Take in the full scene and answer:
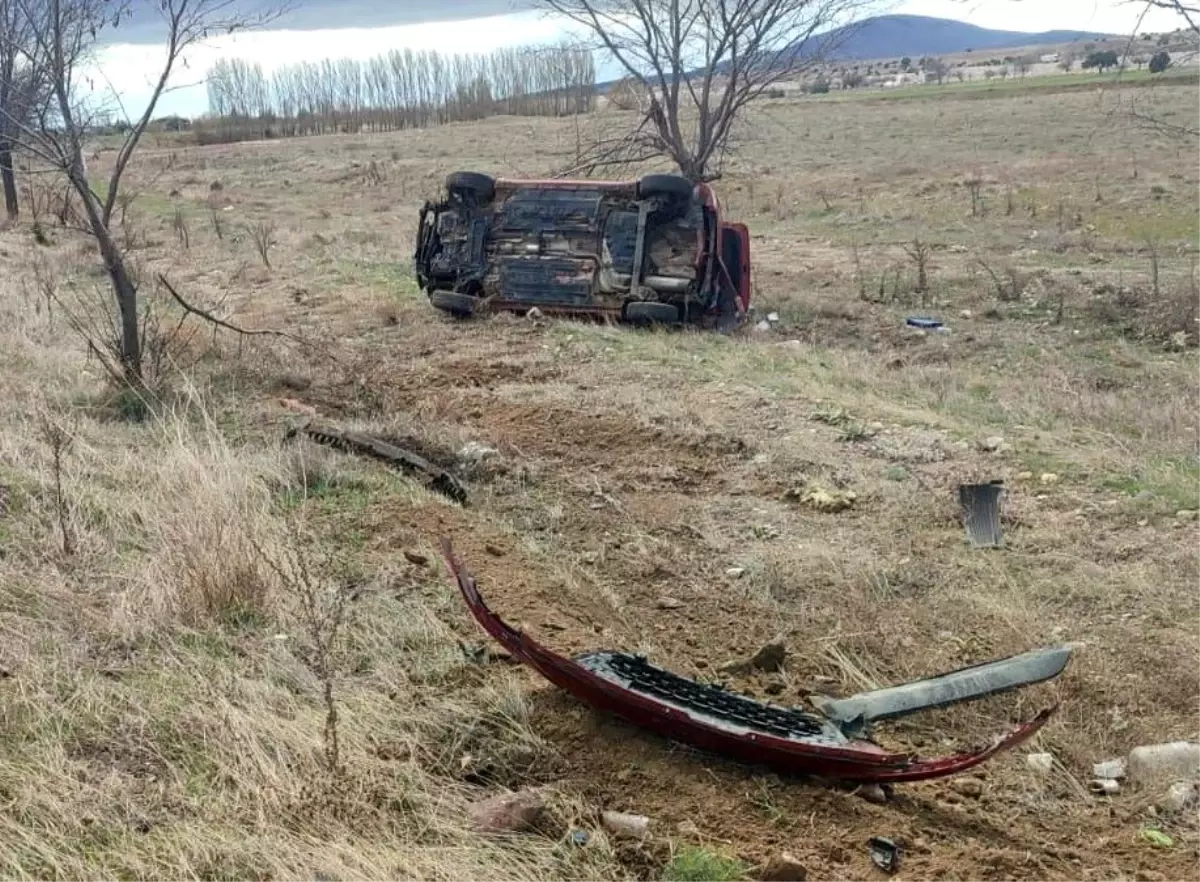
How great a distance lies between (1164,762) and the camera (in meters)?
3.11

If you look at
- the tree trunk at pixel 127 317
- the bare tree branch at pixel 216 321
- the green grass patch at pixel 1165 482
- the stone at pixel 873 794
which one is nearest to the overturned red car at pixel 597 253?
the bare tree branch at pixel 216 321

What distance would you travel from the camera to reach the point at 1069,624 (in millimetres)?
4027

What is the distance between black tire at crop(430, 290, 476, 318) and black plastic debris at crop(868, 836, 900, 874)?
791 centimetres

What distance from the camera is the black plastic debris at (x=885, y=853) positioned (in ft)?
8.61

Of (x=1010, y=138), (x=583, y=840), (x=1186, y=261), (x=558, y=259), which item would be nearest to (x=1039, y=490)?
(x=583, y=840)

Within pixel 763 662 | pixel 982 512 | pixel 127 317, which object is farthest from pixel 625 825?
pixel 127 317

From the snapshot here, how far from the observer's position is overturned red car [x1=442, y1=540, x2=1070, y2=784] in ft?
9.55

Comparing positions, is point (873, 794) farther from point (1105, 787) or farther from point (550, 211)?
point (550, 211)

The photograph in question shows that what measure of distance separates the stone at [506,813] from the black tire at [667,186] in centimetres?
752

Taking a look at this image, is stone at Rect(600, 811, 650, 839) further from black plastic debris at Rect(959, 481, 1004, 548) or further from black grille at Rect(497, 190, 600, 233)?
black grille at Rect(497, 190, 600, 233)

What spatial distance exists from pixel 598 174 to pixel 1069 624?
12.6 metres

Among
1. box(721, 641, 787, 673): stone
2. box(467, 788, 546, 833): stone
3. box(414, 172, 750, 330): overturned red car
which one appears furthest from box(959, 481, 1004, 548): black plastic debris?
box(414, 172, 750, 330): overturned red car

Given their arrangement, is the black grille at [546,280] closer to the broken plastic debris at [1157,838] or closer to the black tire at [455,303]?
the black tire at [455,303]

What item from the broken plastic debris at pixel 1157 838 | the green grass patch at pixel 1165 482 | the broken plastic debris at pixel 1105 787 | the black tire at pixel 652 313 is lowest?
the broken plastic debris at pixel 1105 787
